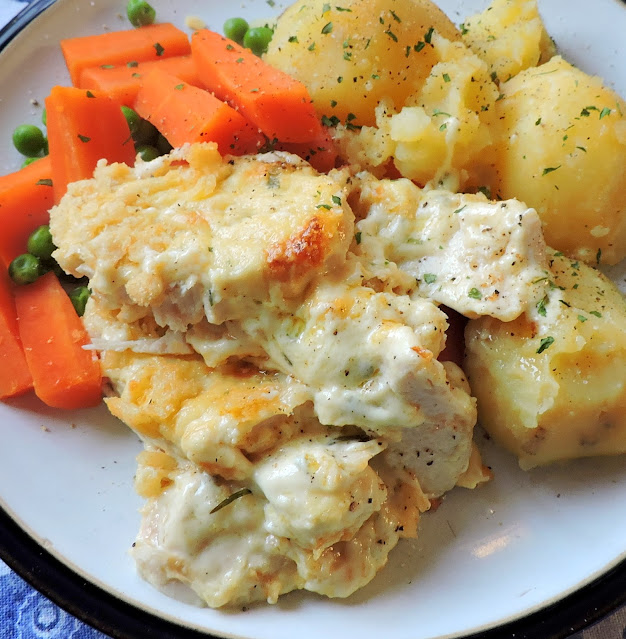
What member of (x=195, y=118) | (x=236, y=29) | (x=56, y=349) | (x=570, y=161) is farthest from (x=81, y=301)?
(x=570, y=161)

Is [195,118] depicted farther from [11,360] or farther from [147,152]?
[11,360]

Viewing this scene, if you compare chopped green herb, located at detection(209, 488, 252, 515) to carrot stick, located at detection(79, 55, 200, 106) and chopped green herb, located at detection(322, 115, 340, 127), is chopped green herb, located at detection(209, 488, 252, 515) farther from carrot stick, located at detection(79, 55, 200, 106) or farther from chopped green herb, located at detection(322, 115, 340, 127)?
carrot stick, located at detection(79, 55, 200, 106)

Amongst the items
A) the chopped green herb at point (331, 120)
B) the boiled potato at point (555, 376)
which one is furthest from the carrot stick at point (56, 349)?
the boiled potato at point (555, 376)

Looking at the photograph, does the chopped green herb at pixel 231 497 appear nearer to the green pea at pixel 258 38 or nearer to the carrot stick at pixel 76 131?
the carrot stick at pixel 76 131

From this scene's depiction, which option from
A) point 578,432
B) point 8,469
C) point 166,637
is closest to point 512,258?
point 578,432

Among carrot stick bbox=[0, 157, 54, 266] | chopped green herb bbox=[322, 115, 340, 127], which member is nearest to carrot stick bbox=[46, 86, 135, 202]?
carrot stick bbox=[0, 157, 54, 266]

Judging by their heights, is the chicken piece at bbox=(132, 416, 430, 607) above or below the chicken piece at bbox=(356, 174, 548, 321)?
below
